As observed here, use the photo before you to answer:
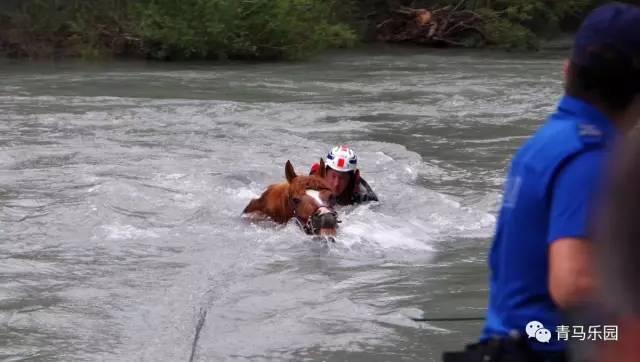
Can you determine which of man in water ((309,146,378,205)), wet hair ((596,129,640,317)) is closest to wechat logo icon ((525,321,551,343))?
wet hair ((596,129,640,317))

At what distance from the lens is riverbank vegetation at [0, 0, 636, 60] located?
1243 inches

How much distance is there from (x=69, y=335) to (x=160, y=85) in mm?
18521

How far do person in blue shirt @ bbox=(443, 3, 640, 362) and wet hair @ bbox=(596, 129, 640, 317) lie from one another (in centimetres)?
95

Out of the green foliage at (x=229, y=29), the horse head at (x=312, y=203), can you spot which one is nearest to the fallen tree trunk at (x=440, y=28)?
the green foliage at (x=229, y=29)

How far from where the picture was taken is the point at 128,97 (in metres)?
23.2

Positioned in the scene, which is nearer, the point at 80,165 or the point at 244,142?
the point at 80,165

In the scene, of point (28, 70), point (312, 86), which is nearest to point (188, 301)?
point (312, 86)

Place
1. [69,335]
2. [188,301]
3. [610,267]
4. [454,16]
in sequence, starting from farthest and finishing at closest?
[454,16] < [188,301] < [69,335] < [610,267]

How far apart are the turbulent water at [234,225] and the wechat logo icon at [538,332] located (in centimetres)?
414

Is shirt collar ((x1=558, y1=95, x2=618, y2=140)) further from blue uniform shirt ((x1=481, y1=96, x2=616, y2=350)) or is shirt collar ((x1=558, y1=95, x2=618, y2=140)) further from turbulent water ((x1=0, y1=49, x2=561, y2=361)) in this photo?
turbulent water ((x1=0, y1=49, x2=561, y2=361))

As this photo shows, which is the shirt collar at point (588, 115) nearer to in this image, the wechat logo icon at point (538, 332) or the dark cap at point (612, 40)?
the dark cap at point (612, 40)

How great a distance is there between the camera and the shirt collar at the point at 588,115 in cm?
289

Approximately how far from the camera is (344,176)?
10.9m

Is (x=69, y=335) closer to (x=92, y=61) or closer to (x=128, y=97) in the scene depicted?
(x=128, y=97)
